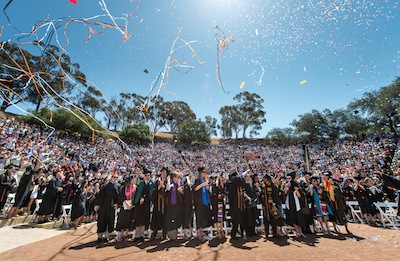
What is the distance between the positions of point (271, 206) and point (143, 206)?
437 centimetres

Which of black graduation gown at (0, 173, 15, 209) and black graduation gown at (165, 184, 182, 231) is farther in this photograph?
black graduation gown at (0, 173, 15, 209)

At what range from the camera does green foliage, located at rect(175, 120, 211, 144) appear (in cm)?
4956

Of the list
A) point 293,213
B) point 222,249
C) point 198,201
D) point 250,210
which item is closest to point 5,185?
point 198,201

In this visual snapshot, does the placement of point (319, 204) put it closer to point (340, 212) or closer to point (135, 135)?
point (340, 212)

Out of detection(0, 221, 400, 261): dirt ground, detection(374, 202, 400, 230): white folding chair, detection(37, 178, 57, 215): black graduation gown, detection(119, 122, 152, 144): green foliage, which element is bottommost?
detection(0, 221, 400, 261): dirt ground

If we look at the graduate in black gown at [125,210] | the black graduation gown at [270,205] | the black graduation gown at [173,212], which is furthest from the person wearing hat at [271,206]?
the graduate in black gown at [125,210]

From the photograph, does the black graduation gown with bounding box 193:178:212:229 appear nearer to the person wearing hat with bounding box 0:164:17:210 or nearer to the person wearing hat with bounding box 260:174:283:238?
the person wearing hat with bounding box 260:174:283:238

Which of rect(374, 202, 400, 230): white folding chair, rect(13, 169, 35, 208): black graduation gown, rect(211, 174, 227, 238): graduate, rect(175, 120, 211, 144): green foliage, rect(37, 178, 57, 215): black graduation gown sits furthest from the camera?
rect(175, 120, 211, 144): green foliage

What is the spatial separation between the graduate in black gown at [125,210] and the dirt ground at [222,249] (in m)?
0.46

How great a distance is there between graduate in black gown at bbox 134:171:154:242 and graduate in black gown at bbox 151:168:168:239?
0.74 ft

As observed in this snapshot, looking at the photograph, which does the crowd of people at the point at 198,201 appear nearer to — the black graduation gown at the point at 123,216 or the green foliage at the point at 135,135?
the black graduation gown at the point at 123,216

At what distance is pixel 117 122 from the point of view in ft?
216

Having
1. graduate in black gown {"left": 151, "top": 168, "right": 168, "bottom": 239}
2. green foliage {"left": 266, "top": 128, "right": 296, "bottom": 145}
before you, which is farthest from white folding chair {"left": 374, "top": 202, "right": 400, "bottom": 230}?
green foliage {"left": 266, "top": 128, "right": 296, "bottom": 145}

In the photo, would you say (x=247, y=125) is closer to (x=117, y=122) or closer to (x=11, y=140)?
(x=117, y=122)
